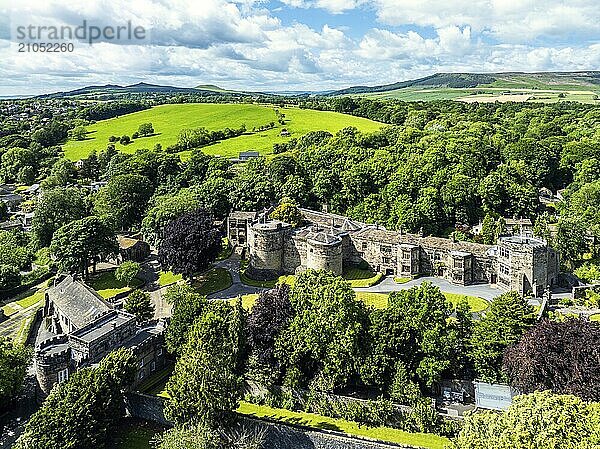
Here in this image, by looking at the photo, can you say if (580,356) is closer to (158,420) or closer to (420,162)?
(158,420)

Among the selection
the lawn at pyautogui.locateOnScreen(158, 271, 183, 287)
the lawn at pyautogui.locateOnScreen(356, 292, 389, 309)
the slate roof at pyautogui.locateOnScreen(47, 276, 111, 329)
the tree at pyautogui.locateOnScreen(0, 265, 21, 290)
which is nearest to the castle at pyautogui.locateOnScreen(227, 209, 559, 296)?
the lawn at pyautogui.locateOnScreen(356, 292, 389, 309)

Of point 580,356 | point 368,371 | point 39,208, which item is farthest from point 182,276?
point 580,356

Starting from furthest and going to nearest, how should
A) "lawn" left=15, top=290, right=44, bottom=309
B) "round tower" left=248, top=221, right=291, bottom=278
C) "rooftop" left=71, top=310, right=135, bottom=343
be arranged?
"lawn" left=15, top=290, right=44, bottom=309
"round tower" left=248, top=221, right=291, bottom=278
"rooftop" left=71, top=310, right=135, bottom=343

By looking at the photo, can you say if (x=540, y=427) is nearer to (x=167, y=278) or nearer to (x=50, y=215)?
(x=167, y=278)

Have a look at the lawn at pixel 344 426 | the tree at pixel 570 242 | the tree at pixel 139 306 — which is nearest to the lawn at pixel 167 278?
the tree at pixel 139 306

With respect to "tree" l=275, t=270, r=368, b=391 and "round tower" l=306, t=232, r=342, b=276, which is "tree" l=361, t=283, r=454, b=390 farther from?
"round tower" l=306, t=232, r=342, b=276

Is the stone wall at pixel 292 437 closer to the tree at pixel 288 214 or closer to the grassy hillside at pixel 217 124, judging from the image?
the tree at pixel 288 214
